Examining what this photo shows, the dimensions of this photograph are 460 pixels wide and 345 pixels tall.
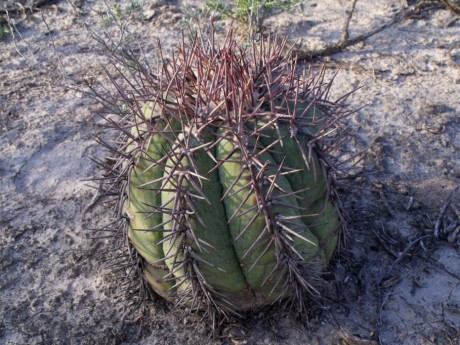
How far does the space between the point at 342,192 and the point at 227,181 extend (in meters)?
1.17

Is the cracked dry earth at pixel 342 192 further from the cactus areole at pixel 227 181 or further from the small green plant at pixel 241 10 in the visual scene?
the cactus areole at pixel 227 181

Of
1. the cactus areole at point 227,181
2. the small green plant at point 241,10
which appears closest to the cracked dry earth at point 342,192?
the small green plant at point 241,10

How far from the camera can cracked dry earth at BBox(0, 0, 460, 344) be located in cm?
227

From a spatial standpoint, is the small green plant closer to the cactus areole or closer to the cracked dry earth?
the cracked dry earth

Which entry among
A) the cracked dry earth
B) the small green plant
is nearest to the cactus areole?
the cracked dry earth

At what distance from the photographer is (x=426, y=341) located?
2.19 m

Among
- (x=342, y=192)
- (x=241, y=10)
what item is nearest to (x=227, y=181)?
(x=342, y=192)

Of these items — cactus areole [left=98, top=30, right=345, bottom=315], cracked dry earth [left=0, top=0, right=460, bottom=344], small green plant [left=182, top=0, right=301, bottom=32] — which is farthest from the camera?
small green plant [left=182, top=0, right=301, bottom=32]

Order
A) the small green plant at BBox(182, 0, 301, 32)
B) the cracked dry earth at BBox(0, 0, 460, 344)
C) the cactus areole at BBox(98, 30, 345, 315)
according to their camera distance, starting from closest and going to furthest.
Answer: the cactus areole at BBox(98, 30, 345, 315), the cracked dry earth at BBox(0, 0, 460, 344), the small green plant at BBox(182, 0, 301, 32)

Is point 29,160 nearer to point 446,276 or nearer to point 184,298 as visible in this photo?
point 184,298

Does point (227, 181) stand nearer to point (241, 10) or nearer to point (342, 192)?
point (342, 192)

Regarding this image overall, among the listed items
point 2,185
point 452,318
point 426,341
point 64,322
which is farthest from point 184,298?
point 2,185

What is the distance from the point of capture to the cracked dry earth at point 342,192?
227cm

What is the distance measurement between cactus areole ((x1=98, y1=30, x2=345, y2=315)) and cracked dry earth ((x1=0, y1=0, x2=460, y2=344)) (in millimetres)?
331
